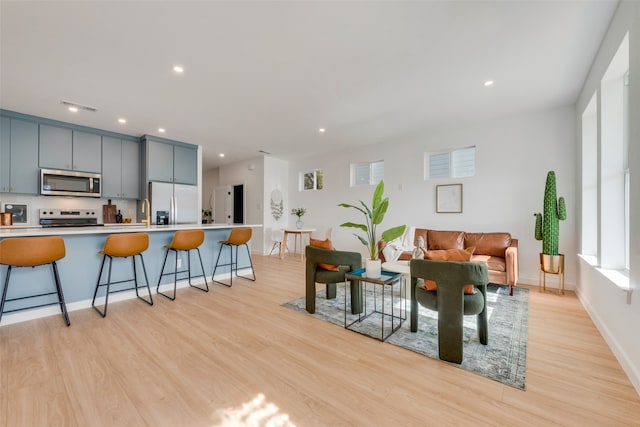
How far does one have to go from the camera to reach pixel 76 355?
2057 millimetres

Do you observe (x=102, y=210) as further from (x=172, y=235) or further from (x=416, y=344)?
(x=416, y=344)

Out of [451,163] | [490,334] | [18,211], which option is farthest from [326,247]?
[18,211]

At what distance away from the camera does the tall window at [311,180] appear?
7.05m

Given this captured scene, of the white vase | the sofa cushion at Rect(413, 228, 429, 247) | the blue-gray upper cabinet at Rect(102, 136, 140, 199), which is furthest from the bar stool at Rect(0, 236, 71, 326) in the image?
the sofa cushion at Rect(413, 228, 429, 247)

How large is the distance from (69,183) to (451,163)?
260 inches

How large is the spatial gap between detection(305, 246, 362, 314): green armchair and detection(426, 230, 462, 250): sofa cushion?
7.77 feet

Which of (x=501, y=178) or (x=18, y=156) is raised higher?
(x=18, y=156)

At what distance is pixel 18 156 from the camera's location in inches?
158

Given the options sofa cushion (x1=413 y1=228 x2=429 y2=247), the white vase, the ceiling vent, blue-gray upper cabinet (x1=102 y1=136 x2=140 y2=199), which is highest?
the ceiling vent

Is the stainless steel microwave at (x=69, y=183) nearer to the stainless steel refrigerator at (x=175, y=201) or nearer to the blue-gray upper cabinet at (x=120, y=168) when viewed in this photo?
the blue-gray upper cabinet at (x=120, y=168)

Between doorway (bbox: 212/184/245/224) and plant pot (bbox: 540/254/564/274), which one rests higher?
doorway (bbox: 212/184/245/224)

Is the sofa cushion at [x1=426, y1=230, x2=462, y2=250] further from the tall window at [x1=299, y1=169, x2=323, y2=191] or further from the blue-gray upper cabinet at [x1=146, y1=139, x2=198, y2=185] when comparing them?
the blue-gray upper cabinet at [x1=146, y1=139, x2=198, y2=185]

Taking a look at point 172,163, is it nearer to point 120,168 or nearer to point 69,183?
point 120,168

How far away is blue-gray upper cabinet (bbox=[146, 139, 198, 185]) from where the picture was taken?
202 inches
